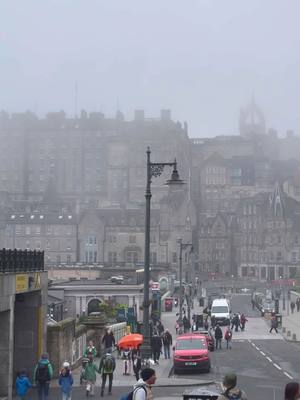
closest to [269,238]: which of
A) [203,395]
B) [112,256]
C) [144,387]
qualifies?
[112,256]

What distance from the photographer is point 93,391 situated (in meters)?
24.8

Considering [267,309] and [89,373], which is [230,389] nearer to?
[89,373]

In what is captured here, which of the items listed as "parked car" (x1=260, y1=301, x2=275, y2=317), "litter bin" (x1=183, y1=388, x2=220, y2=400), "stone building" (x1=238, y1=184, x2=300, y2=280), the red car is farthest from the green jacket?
"stone building" (x1=238, y1=184, x2=300, y2=280)

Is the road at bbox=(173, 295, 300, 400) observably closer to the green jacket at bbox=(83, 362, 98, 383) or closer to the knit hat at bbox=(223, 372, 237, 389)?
the green jacket at bbox=(83, 362, 98, 383)

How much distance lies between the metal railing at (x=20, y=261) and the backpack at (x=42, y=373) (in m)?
2.80

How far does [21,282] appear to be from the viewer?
24375mm

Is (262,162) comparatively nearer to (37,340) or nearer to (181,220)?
(181,220)

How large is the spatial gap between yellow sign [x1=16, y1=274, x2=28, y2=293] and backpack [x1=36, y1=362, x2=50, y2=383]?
2.82 m

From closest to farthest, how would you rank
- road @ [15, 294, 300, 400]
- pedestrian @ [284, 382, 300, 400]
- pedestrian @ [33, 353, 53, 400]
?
pedestrian @ [284, 382, 300, 400]
pedestrian @ [33, 353, 53, 400]
road @ [15, 294, 300, 400]

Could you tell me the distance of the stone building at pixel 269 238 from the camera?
512 ft

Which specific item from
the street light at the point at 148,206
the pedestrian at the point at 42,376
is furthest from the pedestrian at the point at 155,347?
the pedestrian at the point at 42,376

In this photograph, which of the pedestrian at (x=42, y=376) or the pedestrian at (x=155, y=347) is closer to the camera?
the pedestrian at (x=42, y=376)

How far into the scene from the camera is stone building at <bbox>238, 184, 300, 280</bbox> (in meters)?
156

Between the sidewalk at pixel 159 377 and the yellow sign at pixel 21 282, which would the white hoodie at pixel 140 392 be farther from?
the sidewalk at pixel 159 377
